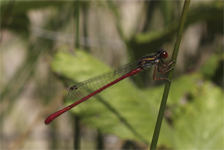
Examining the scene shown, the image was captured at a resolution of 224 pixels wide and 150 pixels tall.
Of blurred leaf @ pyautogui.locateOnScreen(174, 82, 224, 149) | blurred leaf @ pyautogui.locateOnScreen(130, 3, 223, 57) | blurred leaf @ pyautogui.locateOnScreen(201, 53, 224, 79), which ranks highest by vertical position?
blurred leaf @ pyautogui.locateOnScreen(130, 3, 223, 57)

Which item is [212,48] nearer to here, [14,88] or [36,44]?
[36,44]

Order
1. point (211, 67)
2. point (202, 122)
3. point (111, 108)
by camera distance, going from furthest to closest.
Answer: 1. point (211, 67)
2. point (202, 122)
3. point (111, 108)

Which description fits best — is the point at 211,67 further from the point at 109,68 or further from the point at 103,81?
the point at 103,81

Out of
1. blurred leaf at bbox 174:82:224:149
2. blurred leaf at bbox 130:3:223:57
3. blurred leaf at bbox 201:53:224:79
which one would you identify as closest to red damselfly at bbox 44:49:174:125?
blurred leaf at bbox 174:82:224:149

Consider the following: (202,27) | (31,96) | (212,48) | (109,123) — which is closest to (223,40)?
(212,48)

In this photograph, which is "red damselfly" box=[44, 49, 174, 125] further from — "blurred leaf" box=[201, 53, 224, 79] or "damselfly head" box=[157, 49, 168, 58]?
"blurred leaf" box=[201, 53, 224, 79]

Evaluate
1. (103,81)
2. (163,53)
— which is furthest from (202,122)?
(103,81)

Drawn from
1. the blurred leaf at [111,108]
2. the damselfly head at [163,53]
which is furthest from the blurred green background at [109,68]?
the damselfly head at [163,53]
